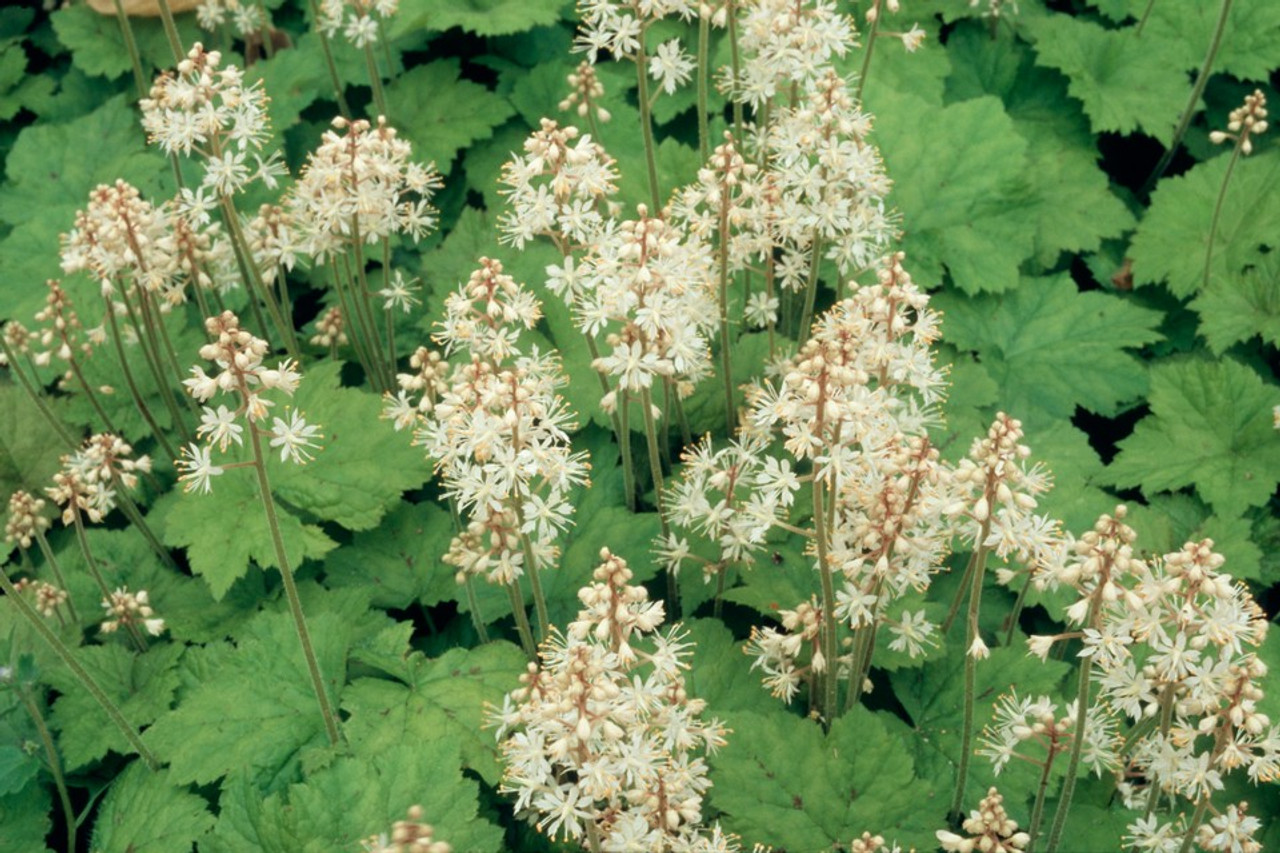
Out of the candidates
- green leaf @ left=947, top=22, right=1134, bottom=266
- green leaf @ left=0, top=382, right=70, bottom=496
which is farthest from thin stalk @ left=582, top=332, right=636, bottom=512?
green leaf @ left=0, top=382, right=70, bottom=496

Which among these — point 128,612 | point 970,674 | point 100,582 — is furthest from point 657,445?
point 100,582

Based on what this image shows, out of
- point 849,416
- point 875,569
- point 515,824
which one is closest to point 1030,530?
point 875,569

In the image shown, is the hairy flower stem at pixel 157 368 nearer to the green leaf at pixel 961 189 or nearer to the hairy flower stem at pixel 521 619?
the hairy flower stem at pixel 521 619

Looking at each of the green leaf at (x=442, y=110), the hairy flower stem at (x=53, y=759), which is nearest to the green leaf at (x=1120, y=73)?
the green leaf at (x=442, y=110)

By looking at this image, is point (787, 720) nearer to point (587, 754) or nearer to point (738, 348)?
point (587, 754)

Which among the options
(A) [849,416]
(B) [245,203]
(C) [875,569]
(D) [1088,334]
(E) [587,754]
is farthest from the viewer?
(B) [245,203]

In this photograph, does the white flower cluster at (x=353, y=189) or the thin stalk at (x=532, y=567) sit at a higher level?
the white flower cluster at (x=353, y=189)

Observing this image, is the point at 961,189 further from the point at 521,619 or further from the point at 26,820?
the point at 26,820
